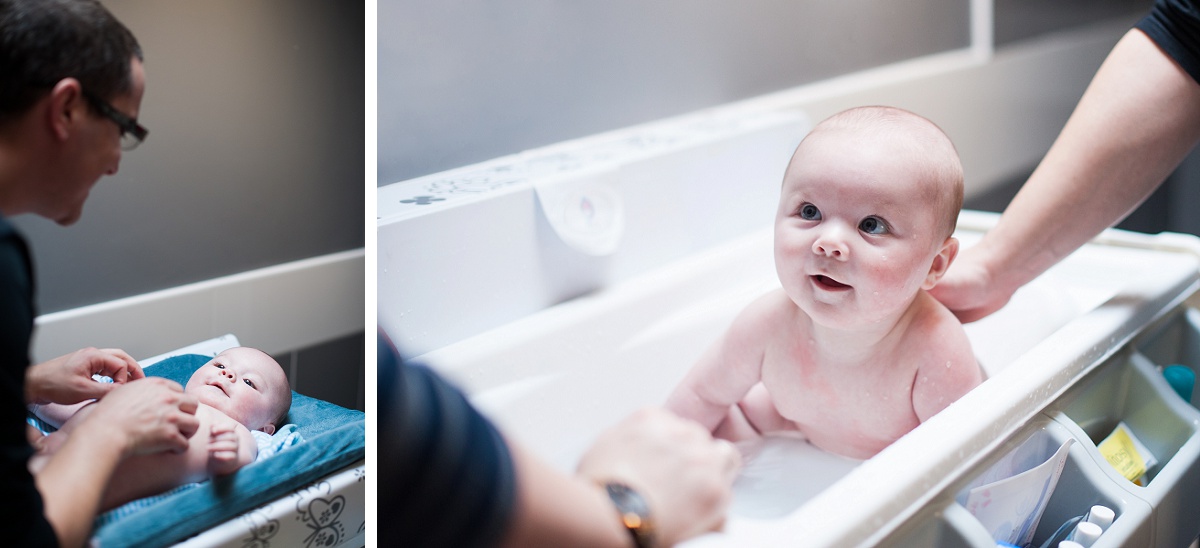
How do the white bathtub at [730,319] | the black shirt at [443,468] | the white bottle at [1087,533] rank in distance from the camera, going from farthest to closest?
the white bottle at [1087,533]
the white bathtub at [730,319]
the black shirt at [443,468]

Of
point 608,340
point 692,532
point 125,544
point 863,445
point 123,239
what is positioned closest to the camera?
point 692,532

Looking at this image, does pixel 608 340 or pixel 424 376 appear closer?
pixel 424 376

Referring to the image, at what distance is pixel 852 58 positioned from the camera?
0.89m

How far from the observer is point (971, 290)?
86cm

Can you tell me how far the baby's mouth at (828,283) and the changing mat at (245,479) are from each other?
0.36 m

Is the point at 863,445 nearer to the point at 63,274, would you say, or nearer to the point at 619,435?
the point at 619,435

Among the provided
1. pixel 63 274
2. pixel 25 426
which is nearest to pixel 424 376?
pixel 25 426

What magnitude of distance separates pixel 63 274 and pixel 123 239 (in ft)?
0.16

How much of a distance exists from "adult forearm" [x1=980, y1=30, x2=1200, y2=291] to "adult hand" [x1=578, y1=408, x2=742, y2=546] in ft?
2.23

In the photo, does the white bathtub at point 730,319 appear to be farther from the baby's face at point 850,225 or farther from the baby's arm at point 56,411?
the baby's arm at point 56,411

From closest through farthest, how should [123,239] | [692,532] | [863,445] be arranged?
[692,532] → [123,239] → [863,445]

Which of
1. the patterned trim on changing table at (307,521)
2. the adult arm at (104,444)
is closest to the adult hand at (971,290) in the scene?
the patterned trim on changing table at (307,521)

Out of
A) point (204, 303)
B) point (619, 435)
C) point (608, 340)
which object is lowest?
point (608, 340)

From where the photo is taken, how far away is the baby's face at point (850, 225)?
52 centimetres
